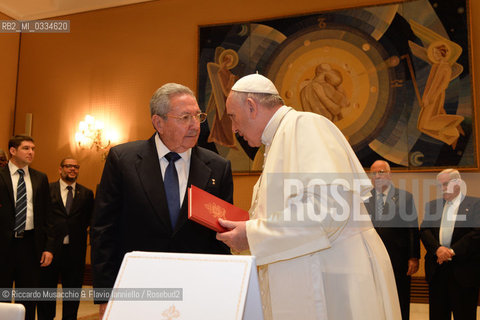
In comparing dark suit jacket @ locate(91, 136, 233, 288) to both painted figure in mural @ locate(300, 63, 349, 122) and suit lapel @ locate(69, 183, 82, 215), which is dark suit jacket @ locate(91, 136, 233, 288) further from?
painted figure in mural @ locate(300, 63, 349, 122)

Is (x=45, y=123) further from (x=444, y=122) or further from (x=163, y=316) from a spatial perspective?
(x=163, y=316)

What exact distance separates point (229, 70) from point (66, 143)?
3798 mm

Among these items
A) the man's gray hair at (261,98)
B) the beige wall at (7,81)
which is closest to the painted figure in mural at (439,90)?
the man's gray hair at (261,98)

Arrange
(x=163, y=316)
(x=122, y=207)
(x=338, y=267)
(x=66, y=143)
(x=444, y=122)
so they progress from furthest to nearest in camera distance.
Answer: (x=66, y=143), (x=444, y=122), (x=122, y=207), (x=338, y=267), (x=163, y=316)

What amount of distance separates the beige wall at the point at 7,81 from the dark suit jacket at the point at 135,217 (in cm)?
816

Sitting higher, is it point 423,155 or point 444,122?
point 444,122

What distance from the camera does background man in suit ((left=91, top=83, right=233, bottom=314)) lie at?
2.51 m

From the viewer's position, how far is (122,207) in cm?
261

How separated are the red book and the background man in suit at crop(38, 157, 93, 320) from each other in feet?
14.2

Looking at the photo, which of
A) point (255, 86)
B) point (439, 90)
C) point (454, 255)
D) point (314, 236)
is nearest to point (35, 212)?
point (255, 86)

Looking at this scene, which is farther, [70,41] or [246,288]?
[70,41]

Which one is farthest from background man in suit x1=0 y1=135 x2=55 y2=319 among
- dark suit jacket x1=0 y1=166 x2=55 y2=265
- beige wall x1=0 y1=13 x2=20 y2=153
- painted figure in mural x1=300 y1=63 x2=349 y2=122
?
beige wall x1=0 y1=13 x2=20 y2=153

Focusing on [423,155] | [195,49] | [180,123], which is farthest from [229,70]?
[180,123]

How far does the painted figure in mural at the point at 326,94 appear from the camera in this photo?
300 inches
